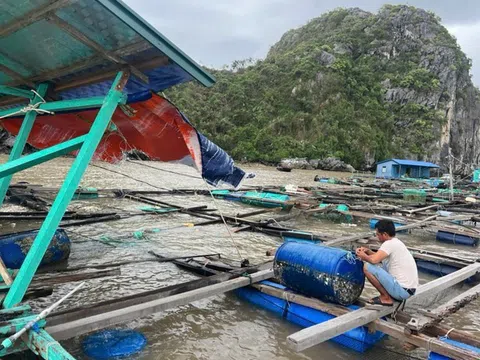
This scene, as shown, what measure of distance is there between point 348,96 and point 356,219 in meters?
63.4

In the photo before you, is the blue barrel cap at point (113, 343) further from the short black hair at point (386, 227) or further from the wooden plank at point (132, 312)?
the short black hair at point (386, 227)

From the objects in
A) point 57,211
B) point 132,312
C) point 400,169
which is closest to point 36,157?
point 57,211

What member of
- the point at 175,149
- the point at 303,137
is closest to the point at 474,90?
the point at 303,137

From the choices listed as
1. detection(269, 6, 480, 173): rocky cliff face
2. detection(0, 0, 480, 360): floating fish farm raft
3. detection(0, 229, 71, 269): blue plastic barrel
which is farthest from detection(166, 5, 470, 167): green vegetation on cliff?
detection(0, 0, 480, 360): floating fish farm raft

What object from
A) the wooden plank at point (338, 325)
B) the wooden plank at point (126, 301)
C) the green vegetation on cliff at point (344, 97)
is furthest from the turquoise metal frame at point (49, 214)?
the green vegetation on cliff at point (344, 97)

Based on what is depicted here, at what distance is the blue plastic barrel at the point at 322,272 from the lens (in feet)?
14.8

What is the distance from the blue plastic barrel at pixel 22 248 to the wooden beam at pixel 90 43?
3755 millimetres

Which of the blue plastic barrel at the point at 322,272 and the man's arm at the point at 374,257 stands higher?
the man's arm at the point at 374,257

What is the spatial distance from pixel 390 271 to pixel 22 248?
5.61 m

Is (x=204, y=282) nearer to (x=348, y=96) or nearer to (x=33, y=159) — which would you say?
(x=33, y=159)

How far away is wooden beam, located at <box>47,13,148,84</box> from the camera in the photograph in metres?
3.45

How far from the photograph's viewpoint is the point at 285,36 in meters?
114

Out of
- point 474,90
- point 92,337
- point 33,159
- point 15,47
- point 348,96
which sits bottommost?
point 92,337

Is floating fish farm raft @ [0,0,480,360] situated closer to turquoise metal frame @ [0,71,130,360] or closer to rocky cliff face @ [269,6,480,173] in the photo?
turquoise metal frame @ [0,71,130,360]
